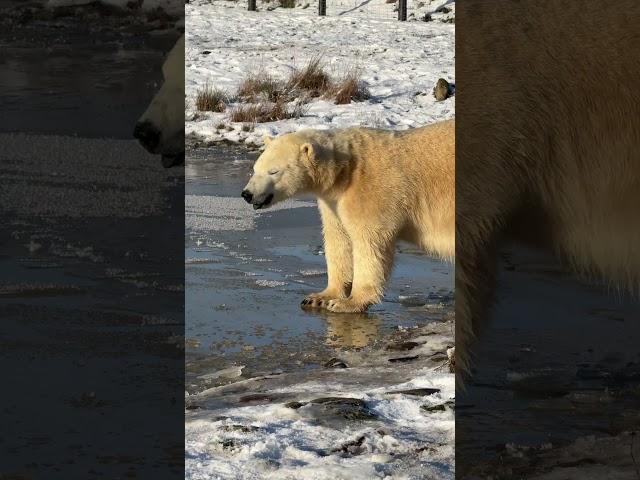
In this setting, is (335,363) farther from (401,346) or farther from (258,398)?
(258,398)

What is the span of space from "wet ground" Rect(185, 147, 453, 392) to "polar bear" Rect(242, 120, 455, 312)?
0.73ft

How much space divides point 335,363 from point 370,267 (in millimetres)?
950

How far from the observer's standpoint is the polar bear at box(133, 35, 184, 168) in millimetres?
1717

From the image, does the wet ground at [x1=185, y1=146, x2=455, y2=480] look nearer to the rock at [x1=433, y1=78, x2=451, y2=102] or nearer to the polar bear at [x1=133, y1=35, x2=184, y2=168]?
the polar bear at [x1=133, y1=35, x2=184, y2=168]

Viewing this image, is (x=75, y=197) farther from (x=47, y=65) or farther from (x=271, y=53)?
(x=271, y=53)

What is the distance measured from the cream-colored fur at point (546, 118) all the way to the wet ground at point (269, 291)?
1909 mm

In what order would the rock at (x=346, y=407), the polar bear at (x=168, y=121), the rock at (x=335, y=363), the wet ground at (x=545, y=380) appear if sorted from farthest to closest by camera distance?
1. the rock at (x=335, y=363)
2. the rock at (x=346, y=407)
3. the wet ground at (x=545, y=380)
4. the polar bear at (x=168, y=121)

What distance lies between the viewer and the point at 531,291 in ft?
6.40

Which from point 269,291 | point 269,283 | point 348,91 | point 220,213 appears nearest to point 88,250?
point 269,291

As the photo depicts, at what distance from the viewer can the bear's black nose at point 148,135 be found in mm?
1732

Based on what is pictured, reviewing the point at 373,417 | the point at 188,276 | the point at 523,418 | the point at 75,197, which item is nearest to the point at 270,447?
the point at 373,417

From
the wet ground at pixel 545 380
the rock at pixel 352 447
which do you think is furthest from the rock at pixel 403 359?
the wet ground at pixel 545 380

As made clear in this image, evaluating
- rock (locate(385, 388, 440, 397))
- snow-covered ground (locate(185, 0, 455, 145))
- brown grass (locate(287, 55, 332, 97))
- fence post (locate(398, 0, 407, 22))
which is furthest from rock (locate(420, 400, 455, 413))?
fence post (locate(398, 0, 407, 22))

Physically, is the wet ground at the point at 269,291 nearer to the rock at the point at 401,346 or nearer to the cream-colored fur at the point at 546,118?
the rock at the point at 401,346
